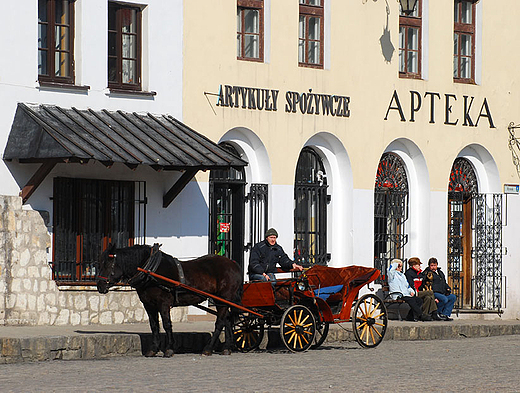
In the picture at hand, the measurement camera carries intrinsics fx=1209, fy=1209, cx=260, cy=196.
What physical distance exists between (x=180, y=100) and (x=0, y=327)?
5022 millimetres

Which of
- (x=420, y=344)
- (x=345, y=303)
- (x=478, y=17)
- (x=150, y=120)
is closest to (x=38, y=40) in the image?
(x=150, y=120)

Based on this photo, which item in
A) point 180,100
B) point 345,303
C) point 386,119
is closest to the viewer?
point 345,303

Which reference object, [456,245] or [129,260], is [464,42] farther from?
[129,260]

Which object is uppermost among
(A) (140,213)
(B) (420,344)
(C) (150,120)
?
(C) (150,120)

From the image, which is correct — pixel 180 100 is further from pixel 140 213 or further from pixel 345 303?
pixel 345 303

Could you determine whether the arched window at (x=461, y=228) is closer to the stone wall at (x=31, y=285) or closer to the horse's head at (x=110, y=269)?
the stone wall at (x=31, y=285)

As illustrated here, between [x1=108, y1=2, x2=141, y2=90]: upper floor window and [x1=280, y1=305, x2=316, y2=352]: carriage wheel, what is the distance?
18.1 ft

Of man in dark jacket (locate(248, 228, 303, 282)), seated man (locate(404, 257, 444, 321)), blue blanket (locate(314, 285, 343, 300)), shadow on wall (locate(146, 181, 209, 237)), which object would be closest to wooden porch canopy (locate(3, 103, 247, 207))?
shadow on wall (locate(146, 181, 209, 237))

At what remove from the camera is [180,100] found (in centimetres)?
2000

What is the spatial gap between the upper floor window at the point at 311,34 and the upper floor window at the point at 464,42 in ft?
11.5

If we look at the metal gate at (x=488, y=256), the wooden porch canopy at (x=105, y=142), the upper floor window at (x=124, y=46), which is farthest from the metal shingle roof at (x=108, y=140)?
the metal gate at (x=488, y=256)

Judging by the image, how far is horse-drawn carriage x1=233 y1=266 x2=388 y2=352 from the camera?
16.0m

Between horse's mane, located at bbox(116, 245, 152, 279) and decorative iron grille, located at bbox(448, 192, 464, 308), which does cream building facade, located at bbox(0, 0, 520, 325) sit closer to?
decorative iron grille, located at bbox(448, 192, 464, 308)

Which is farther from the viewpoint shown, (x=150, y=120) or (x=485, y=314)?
(x=485, y=314)
